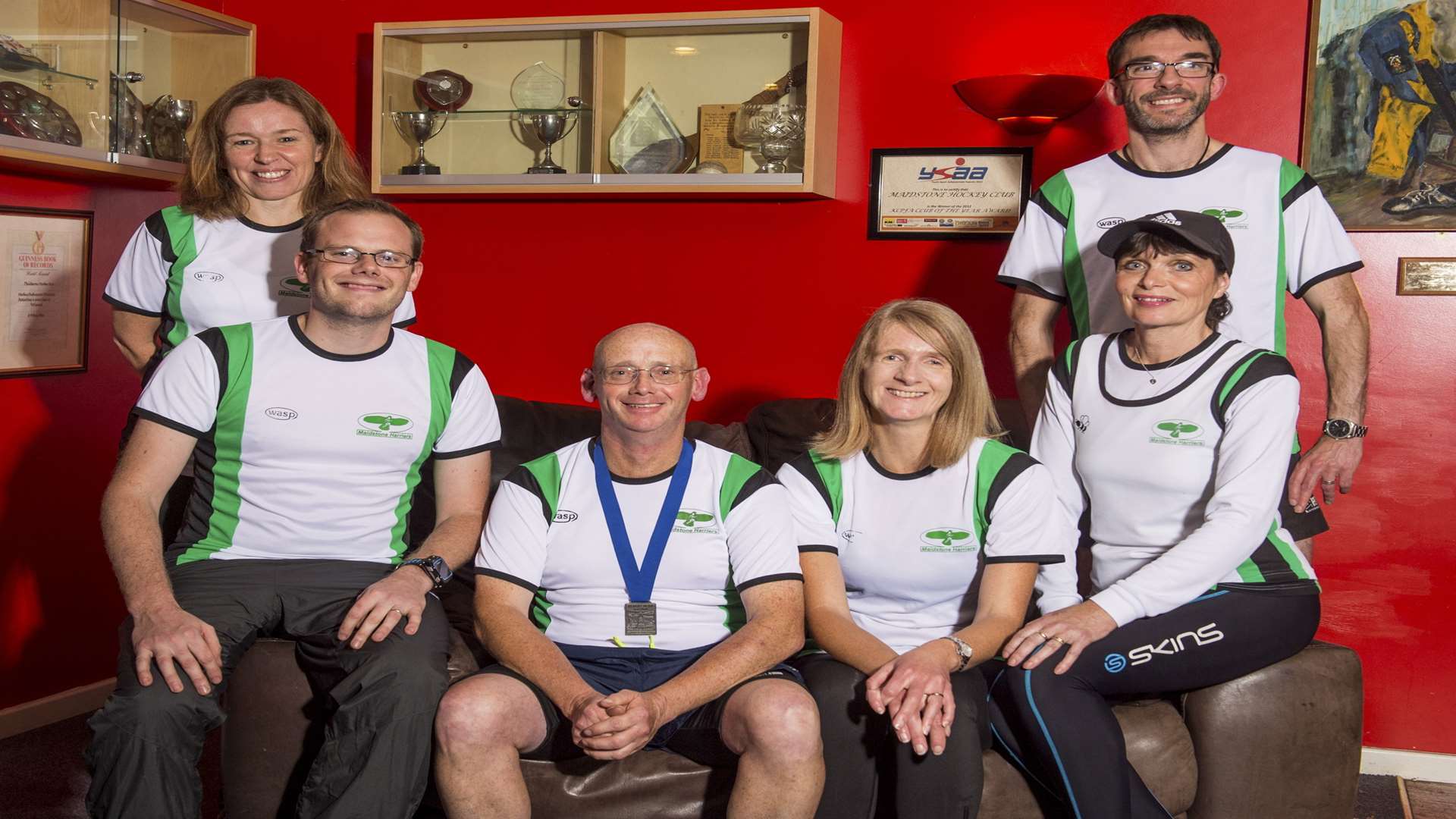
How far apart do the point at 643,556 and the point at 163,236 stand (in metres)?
1.31

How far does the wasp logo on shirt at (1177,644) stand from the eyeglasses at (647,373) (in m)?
0.96

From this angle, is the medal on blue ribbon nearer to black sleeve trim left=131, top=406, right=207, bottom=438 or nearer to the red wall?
black sleeve trim left=131, top=406, right=207, bottom=438

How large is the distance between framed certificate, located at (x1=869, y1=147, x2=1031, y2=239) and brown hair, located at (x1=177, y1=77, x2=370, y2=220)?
5.00 ft

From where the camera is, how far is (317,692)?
2391 millimetres

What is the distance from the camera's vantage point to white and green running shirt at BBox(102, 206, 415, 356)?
9.10ft

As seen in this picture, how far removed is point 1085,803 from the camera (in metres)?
2.12

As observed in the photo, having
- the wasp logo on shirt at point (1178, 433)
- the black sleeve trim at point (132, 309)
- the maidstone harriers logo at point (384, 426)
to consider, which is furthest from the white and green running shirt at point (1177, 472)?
the black sleeve trim at point (132, 309)

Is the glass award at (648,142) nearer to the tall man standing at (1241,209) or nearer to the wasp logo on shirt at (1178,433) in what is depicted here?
the tall man standing at (1241,209)

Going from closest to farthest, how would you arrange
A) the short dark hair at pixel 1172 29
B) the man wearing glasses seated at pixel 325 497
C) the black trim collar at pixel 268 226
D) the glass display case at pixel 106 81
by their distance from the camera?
1. the man wearing glasses seated at pixel 325 497
2. the short dark hair at pixel 1172 29
3. the black trim collar at pixel 268 226
4. the glass display case at pixel 106 81

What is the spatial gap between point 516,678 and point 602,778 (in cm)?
26

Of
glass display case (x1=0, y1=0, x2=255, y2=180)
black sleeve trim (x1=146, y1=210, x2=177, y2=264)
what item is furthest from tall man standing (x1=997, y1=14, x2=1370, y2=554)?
glass display case (x1=0, y1=0, x2=255, y2=180)

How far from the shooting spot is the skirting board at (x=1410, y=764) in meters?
3.45

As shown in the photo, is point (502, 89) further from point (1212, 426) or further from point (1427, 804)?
point (1427, 804)

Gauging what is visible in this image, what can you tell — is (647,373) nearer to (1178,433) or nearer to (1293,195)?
(1178,433)
